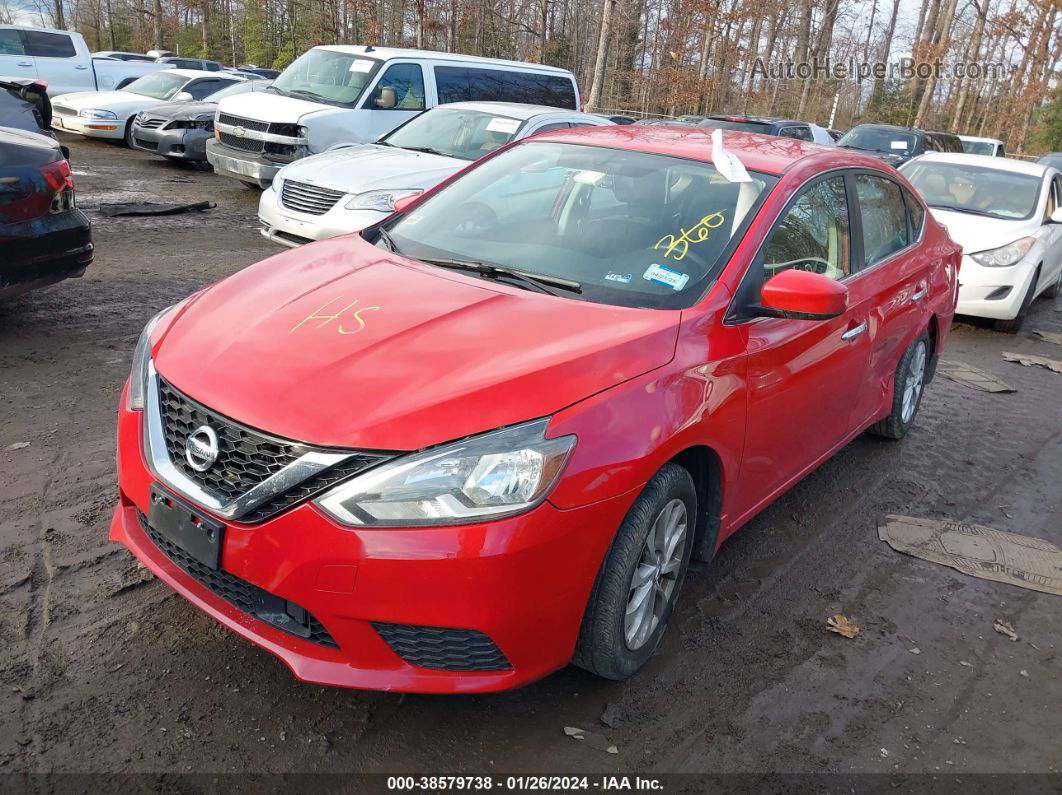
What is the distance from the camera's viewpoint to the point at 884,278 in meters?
4.29

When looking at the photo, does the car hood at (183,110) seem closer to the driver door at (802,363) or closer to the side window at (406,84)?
the side window at (406,84)

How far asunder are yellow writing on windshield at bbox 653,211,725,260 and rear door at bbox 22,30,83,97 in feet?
61.7

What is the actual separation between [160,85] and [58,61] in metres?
3.23

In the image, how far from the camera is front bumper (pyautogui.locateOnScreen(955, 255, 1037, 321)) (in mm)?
8180

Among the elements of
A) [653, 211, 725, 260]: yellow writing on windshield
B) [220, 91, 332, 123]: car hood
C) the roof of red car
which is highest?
the roof of red car

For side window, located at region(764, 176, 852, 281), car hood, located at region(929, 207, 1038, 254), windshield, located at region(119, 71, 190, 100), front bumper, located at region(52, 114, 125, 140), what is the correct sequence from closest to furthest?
1. side window, located at region(764, 176, 852, 281)
2. car hood, located at region(929, 207, 1038, 254)
3. front bumper, located at region(52, 114, 125, 140)
4. windshield, located at region(119, 71, 190, 100)

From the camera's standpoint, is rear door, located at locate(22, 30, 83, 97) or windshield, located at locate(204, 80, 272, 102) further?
rear door, located at locate(22, 30, 83, 97)

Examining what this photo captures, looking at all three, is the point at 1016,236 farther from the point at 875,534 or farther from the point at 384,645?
the point at 384,645

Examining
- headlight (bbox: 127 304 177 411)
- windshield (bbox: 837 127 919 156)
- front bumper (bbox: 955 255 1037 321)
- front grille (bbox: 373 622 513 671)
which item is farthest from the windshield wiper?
windshield (bbox: 837 127 919 156)

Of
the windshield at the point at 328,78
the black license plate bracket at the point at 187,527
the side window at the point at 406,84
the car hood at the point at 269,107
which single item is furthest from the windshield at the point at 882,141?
the black license plate bracket at the point at 187,527

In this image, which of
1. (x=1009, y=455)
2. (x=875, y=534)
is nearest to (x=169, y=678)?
(x=875, y=534)

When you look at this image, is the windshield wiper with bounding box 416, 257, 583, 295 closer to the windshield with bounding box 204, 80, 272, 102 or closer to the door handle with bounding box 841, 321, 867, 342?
the door handle with bounding box 841, 321, 867, 342

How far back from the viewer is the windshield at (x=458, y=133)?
29.2 feet

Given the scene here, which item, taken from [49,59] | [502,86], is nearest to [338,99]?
[502,86]
